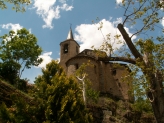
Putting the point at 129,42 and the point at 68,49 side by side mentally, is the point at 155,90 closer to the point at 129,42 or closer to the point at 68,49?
the point at 129,42

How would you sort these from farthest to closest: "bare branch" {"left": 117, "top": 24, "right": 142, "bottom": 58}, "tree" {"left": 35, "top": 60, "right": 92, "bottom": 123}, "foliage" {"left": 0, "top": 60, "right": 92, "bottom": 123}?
"tree" {"left": 35, "top": 60, "right": 92, "bottom": 123} < "foliage" {"left": 0, "top": 60, "right": 92, "bottom": 123} < "bare branch" {"left": 117, "top": 24, "right": 142, "bottom": 58}

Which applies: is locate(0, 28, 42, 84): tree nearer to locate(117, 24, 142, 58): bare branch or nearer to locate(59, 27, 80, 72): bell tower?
locate(59, 27, 80, 72): bell tower

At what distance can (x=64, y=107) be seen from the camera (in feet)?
30.9

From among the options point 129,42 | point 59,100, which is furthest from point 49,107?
point 129,42

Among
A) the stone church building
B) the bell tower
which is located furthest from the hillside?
the bell tower

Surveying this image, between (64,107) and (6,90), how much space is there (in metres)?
5.49

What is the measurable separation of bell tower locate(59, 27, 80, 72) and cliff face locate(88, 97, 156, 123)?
1275 cm

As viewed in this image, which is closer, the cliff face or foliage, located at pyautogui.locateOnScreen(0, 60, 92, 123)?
foliage, located at pyautogui.locateOnScreen(0, 60, 92, 123)

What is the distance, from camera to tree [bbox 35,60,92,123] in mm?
9148

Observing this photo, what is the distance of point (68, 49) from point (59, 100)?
107 feet

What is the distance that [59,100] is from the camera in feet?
32.2

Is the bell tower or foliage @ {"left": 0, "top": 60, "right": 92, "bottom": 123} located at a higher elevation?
the bell tower

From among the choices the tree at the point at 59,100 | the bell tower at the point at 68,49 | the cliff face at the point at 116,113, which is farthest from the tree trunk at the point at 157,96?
the bell tower at the point at 68,49

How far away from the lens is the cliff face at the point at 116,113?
25419 millimetres
